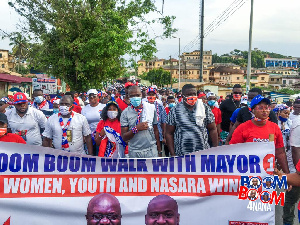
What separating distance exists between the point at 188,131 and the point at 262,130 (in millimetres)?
1029

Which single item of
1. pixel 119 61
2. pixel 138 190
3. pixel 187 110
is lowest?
pixel 138 190

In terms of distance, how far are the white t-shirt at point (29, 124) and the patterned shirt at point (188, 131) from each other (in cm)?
241

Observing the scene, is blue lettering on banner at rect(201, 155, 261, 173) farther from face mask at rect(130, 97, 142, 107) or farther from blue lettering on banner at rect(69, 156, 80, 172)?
face mask at rect(130, 97, 142, 107)

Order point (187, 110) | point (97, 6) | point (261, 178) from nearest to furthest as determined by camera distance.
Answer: point (261, 178) → point (187, 110) → point (97, 6)

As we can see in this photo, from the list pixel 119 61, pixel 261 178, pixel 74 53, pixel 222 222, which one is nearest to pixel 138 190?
pixel 222 222

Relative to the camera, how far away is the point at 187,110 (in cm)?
480

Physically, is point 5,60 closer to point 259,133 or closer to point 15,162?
point 15,162

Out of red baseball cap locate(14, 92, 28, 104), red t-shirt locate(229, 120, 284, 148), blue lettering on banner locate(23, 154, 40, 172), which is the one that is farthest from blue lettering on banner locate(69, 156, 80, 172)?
red baseball cap locate(14, 92, 28, 104)

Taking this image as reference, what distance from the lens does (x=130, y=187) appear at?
3.67 metres

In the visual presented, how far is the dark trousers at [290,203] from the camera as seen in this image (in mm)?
4543

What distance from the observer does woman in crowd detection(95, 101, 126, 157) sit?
17.3 ft

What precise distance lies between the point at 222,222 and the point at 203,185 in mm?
414

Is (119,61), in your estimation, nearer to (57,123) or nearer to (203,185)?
(57,123)

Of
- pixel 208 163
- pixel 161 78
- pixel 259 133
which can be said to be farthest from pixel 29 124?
pixel 161 78
